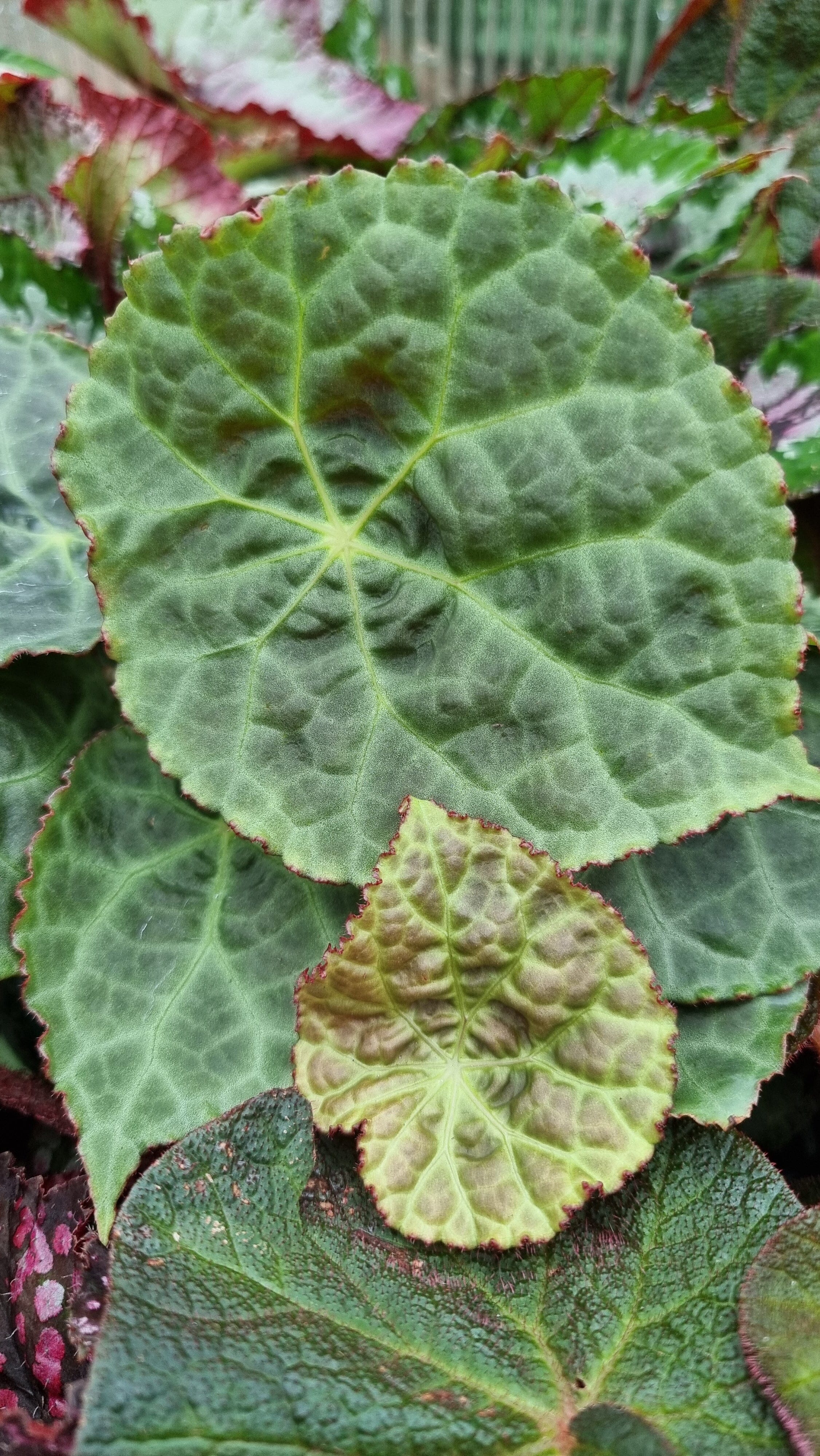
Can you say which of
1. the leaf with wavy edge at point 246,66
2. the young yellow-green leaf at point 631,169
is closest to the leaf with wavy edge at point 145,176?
the leaf with wavy edge at point 246,66

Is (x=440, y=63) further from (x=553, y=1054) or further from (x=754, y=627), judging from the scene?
(x=553, y=1054)

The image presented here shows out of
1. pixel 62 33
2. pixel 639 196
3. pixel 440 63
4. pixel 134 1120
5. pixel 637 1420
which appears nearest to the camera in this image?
pixel 637 1420

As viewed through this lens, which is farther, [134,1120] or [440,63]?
[440,63]

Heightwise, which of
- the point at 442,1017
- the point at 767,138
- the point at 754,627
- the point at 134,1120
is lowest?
the point at 134,1120

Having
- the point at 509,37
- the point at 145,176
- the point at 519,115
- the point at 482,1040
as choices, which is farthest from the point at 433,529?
the point at 509,37

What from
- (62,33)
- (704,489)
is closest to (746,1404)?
(704,489)

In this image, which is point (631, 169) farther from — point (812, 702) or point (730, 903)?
point (730, 903)

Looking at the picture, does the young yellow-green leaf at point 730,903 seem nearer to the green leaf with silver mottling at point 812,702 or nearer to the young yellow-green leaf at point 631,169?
the green leaf with silver mottling at point 812,702
